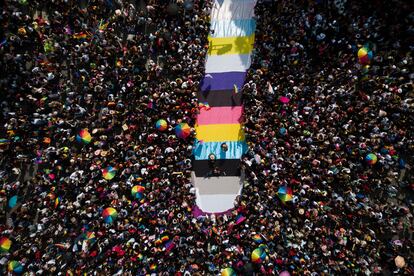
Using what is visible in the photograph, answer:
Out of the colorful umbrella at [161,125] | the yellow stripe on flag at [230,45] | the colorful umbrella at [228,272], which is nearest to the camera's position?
the colorful umbrella at [228,272]

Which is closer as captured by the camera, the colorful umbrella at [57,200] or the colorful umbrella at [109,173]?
the colorful umbrella at [109,173]

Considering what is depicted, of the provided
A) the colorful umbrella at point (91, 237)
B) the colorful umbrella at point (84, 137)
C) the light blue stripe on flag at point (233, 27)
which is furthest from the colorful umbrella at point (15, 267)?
the light blue stripe on flag at point (233, 27)

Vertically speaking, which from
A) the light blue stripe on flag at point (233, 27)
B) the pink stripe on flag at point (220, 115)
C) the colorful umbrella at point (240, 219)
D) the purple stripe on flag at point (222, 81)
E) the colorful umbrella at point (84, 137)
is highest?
the light blue stripe on flag at point (233, 27)

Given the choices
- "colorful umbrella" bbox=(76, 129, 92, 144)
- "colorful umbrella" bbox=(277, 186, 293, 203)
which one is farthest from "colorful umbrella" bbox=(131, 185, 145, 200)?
"colorful umbrella" bbox=(277, 186, 293, 203)

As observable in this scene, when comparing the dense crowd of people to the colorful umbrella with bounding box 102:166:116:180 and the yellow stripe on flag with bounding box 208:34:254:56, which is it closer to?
the colorful umbrella with bounding box 102:166:116:180

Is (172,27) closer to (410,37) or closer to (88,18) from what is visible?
(88,18)

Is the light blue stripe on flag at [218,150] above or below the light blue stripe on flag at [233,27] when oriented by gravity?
below

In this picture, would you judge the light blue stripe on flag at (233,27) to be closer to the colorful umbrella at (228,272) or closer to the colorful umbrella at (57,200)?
the colorful umbrella at (57,200)
